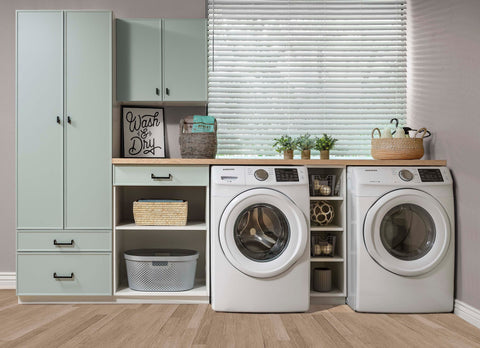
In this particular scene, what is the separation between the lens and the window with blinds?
3434 mm

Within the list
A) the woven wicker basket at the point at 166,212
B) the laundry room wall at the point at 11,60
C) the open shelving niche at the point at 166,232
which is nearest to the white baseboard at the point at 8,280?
the laundry room wall at the point at 11,60

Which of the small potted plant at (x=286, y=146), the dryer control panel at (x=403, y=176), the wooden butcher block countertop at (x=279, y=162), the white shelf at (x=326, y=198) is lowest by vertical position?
the white shelf at (x=326, y=198)

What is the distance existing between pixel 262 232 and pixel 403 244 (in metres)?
0.85

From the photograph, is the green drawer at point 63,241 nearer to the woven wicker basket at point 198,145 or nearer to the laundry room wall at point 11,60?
the laundry room wall at point 11,60

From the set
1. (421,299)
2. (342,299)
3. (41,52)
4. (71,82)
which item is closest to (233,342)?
(342,299)

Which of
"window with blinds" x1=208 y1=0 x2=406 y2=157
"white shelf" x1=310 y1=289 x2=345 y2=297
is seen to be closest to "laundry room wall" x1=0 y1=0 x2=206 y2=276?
"window with blinds" x1=208 y1=0 x2=406 y2=157

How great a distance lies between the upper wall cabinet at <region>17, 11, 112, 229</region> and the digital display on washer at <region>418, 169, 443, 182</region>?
1.93m

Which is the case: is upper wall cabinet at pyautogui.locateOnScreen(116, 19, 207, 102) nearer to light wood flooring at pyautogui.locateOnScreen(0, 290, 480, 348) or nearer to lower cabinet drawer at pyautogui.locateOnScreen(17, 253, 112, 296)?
lower cabinet drawer at pyautogui.locateOnScreen(17, 253, 112, 296)

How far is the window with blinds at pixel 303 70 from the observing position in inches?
135

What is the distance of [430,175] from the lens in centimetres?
274

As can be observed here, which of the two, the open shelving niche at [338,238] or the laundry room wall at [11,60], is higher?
the laundry room wall at [11,60]

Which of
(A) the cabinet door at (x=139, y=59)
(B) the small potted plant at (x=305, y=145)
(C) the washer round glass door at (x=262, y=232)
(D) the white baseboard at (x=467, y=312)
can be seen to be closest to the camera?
(D) the white baseboard at (x=467, y=312)

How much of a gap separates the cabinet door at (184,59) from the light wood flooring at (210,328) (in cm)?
140

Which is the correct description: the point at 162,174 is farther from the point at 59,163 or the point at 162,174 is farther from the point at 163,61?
the point at 163,61
